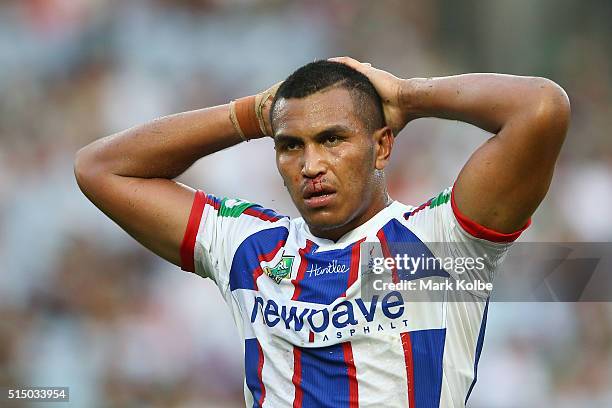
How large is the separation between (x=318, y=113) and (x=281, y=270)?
60 cm

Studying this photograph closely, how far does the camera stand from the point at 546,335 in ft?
21.6

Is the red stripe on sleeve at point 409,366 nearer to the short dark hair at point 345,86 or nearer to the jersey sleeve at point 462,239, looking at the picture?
the jersey sleeve at point 462,239

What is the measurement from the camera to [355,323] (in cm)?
323

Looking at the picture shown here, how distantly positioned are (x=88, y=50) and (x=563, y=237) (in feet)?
13.3

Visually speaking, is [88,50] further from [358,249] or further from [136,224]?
[358,249]

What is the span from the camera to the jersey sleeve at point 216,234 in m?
3.63

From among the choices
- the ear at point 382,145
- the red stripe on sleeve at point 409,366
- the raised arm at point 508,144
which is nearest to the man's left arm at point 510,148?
the raised arm at point 508,144

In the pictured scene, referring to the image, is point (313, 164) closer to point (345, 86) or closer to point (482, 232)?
point (345, 86)

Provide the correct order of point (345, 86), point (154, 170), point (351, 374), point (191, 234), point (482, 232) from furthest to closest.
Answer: point (154, 170) < point (191, 234) < point (345, 86) < point (351, 374) < point (482, 232)

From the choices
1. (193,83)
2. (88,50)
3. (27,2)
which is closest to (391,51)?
(193,83)

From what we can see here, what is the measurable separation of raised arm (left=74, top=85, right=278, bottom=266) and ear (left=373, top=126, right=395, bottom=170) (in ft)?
1.86

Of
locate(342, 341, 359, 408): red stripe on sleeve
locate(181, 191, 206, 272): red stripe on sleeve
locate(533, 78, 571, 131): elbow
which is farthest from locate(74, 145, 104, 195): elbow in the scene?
locate(533, 78, 571, 131): elbow

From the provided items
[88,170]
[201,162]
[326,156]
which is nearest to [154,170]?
[88,170]

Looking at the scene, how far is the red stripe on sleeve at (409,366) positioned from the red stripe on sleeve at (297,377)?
14.8 inches
